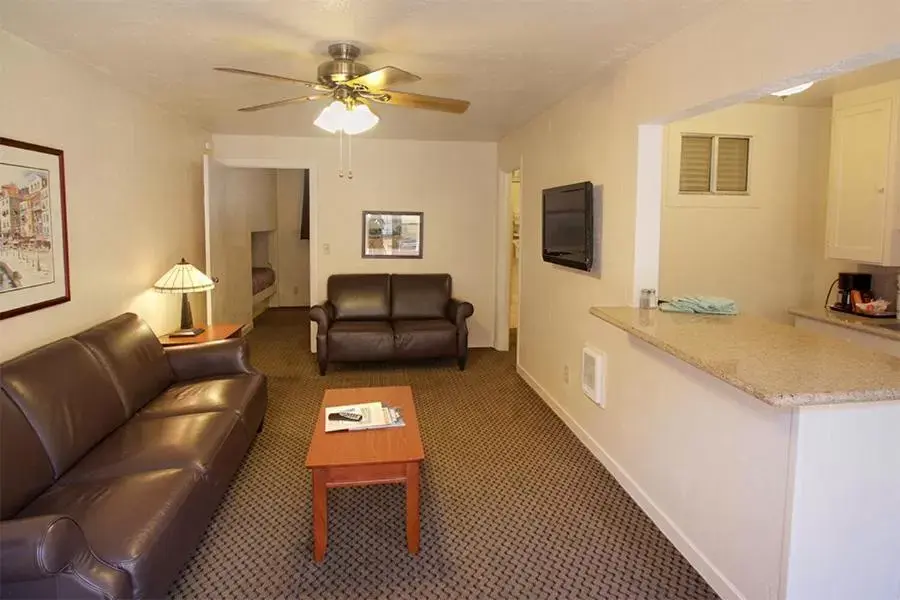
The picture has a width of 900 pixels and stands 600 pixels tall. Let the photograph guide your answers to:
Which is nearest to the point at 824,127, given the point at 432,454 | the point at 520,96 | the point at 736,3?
the point at 520,96

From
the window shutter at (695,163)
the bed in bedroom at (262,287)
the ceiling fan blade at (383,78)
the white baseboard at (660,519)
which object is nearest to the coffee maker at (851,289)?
the window shutter at (695,163)

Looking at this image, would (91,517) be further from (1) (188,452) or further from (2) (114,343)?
(2) (114,343)

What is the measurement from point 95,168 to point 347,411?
207cm

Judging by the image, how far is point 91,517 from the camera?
1964 mm

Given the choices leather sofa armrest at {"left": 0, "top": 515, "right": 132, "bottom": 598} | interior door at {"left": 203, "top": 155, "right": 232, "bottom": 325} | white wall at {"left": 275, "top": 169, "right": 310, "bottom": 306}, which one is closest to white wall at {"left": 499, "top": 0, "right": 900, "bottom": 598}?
leather sofa armrest at {"left": 0, "top": 515, "right": 132, "bottom": 598}

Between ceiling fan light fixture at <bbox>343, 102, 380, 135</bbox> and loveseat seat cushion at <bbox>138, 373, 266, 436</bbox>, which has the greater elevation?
ceiling fan light fixture at <bbox>343, 102, 380, 135</bbox>

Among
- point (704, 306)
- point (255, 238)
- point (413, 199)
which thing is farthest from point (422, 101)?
point (255, 238)

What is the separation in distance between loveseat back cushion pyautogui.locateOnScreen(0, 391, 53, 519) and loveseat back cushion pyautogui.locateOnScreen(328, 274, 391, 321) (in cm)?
355

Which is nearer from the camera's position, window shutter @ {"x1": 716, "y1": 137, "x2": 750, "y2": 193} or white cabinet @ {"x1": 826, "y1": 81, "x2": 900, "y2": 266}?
white cabinet @ {"x1": 826, "y1": 81, "x2": 900, "y2": 266}

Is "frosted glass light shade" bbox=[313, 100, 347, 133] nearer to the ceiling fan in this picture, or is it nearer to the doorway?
the ceiling fan

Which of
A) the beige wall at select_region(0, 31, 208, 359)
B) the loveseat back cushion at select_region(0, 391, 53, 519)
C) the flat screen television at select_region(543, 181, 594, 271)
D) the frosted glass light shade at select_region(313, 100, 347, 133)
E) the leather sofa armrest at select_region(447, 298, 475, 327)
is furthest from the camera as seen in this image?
the leather sofa armrest at select_region(447, 298, 475, 327)

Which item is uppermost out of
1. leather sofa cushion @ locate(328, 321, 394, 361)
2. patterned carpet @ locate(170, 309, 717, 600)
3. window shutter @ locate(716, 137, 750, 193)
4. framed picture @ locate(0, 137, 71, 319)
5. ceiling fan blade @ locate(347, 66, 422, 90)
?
ceiling fan blade @ locate(347, 66, 422, 90)

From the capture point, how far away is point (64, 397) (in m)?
2.48

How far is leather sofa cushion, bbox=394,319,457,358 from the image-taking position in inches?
210
